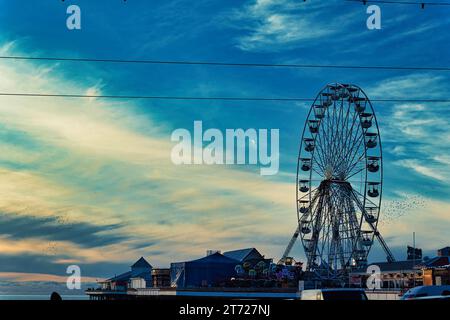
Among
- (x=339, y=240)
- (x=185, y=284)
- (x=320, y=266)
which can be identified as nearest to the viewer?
(x=339, y=240)

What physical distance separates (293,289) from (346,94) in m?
64.1

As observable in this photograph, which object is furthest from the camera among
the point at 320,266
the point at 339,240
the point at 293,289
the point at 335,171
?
the point at 293,289

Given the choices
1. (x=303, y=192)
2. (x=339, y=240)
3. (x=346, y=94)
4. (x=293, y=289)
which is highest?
(x=346, y=94)

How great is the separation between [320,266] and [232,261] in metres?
68.9

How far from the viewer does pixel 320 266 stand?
88.8 meters

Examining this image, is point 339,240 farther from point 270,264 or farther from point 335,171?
point 270,264
